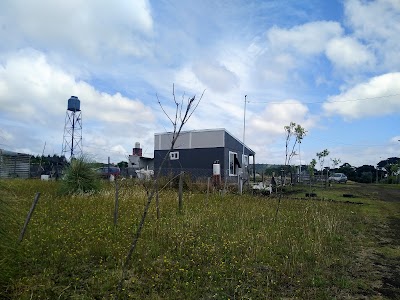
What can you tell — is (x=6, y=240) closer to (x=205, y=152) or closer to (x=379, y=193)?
(x=205, y=152)

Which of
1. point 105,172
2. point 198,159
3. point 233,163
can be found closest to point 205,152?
point 198,159

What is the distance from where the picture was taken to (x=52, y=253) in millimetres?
4773

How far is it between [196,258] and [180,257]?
0.87ft

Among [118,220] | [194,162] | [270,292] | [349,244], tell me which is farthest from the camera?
[194,162]

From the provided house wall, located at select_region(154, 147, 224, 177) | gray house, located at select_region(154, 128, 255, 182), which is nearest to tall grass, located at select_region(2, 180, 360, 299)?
gray house, located at select_region(154, 128, 255, 182)

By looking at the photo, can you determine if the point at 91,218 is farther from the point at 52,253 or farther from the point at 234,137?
the point at 234,137

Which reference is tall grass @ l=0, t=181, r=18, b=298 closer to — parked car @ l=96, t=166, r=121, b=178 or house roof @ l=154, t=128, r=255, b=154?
parked car @ l=96, t=166, r=121, b=178

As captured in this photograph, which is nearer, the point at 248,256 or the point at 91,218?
the point at 248,256

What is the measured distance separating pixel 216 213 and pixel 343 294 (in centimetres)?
502

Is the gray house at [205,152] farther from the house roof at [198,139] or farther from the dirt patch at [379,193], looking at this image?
the dirt patch at [379,193]

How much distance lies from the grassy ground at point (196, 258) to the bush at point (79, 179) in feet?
10.2

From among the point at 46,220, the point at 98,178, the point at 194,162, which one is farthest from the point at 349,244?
the point at 194,162

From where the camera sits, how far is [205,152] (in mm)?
24531

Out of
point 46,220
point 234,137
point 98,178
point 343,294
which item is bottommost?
point 343,294
